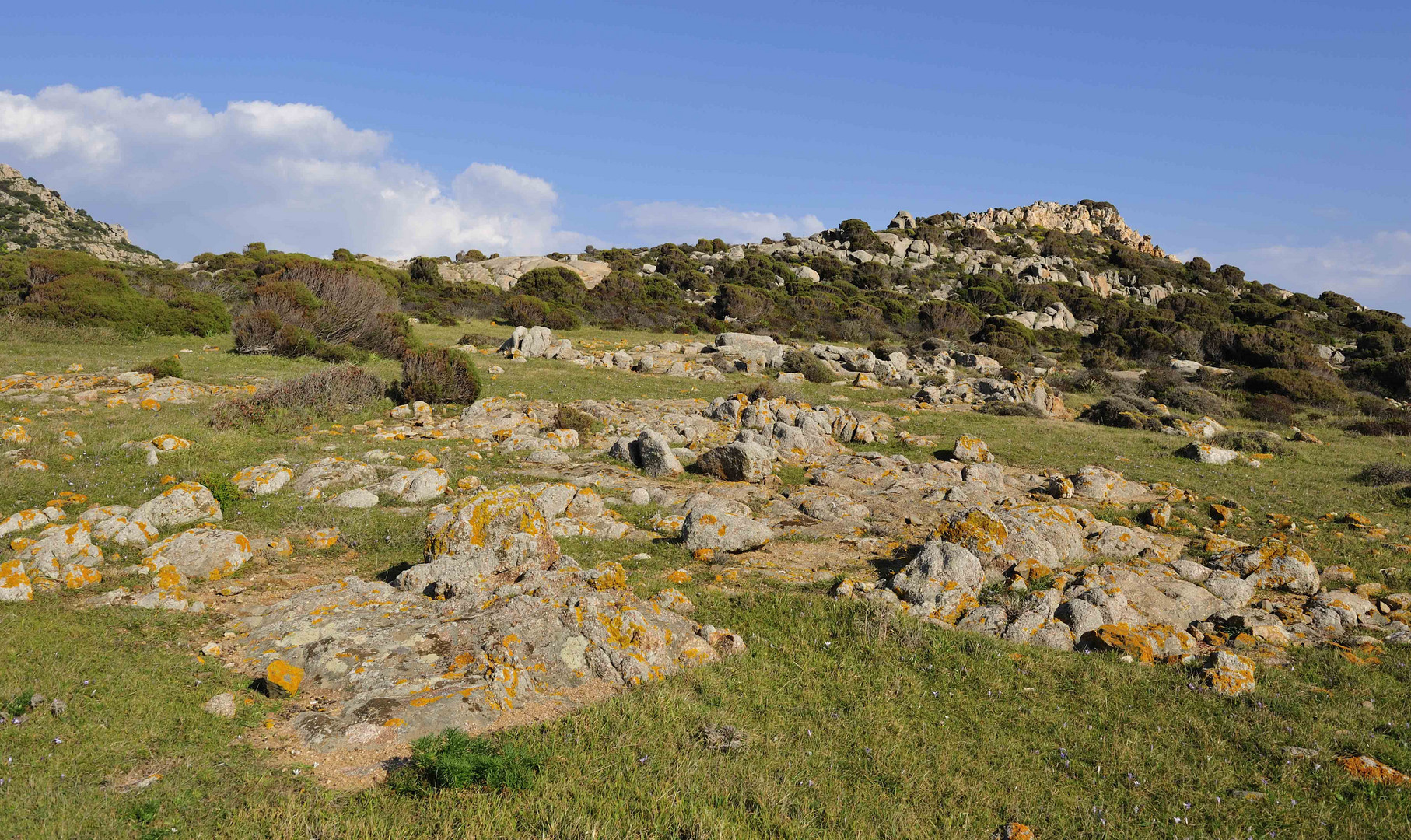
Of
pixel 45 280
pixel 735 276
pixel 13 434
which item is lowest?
pixel 13 434

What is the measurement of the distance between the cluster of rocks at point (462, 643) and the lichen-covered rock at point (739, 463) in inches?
281

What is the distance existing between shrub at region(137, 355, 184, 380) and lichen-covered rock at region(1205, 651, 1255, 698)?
26.2 metres

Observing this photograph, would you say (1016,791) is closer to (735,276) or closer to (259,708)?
(259,708)

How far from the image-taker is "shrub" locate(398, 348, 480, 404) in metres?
21.5

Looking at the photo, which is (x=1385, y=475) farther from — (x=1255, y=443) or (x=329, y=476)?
(x=329, y=476)

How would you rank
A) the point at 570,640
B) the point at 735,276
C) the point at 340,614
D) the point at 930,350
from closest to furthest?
the point at 570,640 < the point at 340,614 < the point at 930,350 < the point at 735,276

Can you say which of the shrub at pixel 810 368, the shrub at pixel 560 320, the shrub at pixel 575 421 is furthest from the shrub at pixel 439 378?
the shrub at pixel 560 320

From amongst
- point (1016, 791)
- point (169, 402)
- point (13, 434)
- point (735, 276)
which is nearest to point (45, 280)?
point (169, 402)

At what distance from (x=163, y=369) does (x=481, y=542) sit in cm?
1767

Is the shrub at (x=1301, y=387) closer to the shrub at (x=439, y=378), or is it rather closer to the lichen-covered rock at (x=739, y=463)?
the lichen-covered rock at (x=739, y=463)

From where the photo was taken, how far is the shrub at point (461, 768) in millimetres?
5211

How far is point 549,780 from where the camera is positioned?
215 inches

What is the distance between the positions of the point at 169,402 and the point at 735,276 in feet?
195

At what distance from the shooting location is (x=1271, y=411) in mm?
31578
